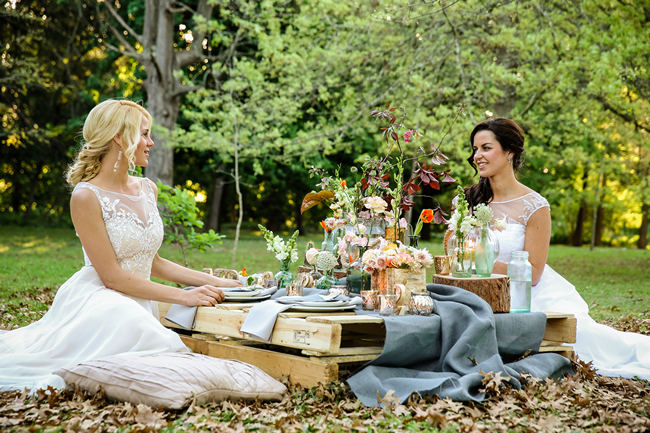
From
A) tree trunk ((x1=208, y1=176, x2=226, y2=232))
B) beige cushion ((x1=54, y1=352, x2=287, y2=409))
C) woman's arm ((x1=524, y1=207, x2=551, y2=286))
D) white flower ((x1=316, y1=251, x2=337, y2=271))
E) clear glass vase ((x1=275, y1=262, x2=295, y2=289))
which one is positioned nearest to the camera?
beige cushion ((x1=54, y1=352, x2=287, y2=409))

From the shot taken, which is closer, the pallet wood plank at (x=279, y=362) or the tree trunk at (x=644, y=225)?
the pallet wood plank at (x=279, y=362)

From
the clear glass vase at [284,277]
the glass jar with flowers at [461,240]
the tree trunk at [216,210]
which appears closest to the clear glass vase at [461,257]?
the glass jar with flowers at [461,240]

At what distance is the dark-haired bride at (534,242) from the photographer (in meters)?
4.79

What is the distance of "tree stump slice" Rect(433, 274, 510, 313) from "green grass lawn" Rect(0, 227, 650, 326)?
4315 mm

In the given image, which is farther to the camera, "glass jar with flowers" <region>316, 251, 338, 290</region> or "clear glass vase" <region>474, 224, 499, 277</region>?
"glass jar with flowers" <region>316, 251, 338, 290</region>

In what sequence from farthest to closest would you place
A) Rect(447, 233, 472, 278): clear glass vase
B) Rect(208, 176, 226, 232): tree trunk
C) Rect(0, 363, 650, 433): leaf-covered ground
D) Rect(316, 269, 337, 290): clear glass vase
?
Rect(208, 176, 226, 232): tree trunk, Rect(316, 269, 337, 290): clear glass vase, Rect(447, 233, 472, 278): clear glass vase, Rect(0, 363, 650, 433): leaf-covered ground

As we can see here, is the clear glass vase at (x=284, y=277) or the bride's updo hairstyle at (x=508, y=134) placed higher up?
the bride's updo hairstyle at (x=508, y=134)

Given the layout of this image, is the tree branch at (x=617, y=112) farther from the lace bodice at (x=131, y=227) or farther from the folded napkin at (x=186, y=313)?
the lace bodice at (x=131, y=227)

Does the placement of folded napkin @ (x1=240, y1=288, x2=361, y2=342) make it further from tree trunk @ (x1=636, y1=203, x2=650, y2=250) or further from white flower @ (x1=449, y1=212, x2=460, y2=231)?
tree trunk @ (x1=636, y1=203, x2=650, y2=250)

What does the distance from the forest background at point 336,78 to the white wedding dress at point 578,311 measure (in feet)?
4.31

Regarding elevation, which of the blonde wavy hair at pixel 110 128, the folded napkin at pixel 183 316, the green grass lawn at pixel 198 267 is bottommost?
the green grass lawn at pixel 198 267

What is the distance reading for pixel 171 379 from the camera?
3.50 m

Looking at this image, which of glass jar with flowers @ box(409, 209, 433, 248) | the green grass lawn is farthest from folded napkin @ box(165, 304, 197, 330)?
the green grass lawn

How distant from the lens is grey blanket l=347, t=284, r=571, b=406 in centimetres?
367
